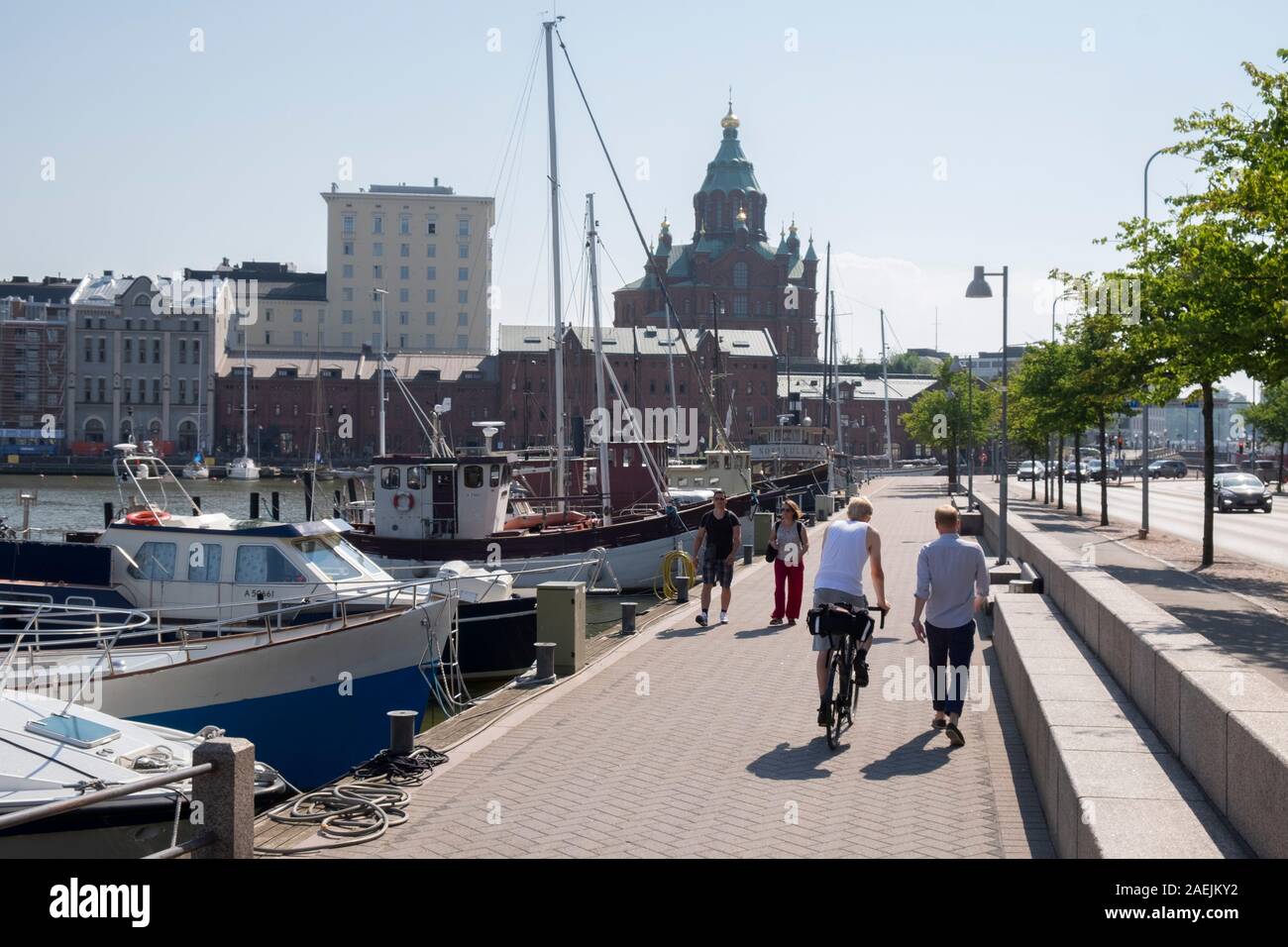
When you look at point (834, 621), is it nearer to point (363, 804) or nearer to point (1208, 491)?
point (363, 804)

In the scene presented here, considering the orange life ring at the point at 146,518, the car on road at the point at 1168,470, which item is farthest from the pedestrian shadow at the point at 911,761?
the car on road at the point at 1168,470

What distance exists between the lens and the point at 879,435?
473 ft

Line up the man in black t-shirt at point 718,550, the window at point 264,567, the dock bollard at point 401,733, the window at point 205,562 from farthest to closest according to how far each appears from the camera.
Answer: the window at point 205,562, the man in black t-shirt at point 718,550, the window at point 264,567, the dock bollard at point 401,733

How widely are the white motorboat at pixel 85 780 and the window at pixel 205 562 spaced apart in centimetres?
717

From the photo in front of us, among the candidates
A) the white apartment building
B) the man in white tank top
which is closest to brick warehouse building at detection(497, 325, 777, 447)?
the white apartment building

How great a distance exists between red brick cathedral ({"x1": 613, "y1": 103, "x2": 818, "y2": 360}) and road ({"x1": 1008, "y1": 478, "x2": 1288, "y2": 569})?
81351mm

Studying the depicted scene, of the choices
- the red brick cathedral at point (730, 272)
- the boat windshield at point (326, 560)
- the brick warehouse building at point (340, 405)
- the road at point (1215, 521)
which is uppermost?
the red brick cathedral at point (730, 272)

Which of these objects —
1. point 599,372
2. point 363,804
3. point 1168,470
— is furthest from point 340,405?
point 363,804

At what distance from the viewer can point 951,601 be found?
1000 centimetres

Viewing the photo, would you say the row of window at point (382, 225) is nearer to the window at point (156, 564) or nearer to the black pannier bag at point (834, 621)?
the window at point (156, 564)

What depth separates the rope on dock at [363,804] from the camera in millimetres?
8047

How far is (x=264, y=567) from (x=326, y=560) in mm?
838

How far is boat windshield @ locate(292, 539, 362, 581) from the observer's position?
17672 millimetres
